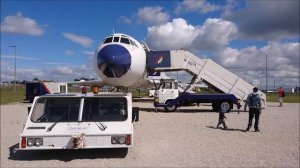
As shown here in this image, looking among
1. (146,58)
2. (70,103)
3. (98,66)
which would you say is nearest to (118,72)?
(98,66)

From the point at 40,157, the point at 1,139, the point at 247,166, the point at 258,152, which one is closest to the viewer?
the point at 247,166

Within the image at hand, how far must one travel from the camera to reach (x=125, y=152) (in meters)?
8.52

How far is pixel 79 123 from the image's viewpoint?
805 centimetres

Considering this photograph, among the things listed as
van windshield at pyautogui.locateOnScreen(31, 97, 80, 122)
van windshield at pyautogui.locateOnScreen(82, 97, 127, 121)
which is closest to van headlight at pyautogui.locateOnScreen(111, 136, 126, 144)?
van windshield at pyautogui.locateOnScreen(82, 97, 127, 121)

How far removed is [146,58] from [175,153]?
524 inches

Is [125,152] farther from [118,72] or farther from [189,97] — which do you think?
[189,97]

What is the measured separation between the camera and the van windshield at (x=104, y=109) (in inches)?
327

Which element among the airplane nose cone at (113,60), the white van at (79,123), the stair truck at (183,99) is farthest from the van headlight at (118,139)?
the stair truck at (183,99)

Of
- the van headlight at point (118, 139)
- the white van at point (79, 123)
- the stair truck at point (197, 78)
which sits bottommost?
the van headlight at point (118, 139)

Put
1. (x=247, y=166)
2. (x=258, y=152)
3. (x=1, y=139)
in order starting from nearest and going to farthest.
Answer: (x=247, y=166) < (x=258, y=152) < (x=1, y=139)

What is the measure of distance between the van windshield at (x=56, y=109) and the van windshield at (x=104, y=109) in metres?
0.26

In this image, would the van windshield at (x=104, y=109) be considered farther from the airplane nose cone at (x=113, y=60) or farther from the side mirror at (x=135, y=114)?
the airplane nose cone at (x=113, y=60)

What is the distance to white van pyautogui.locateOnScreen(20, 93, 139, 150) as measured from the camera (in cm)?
750

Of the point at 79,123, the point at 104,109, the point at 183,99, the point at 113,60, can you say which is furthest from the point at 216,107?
the point at 79,123
